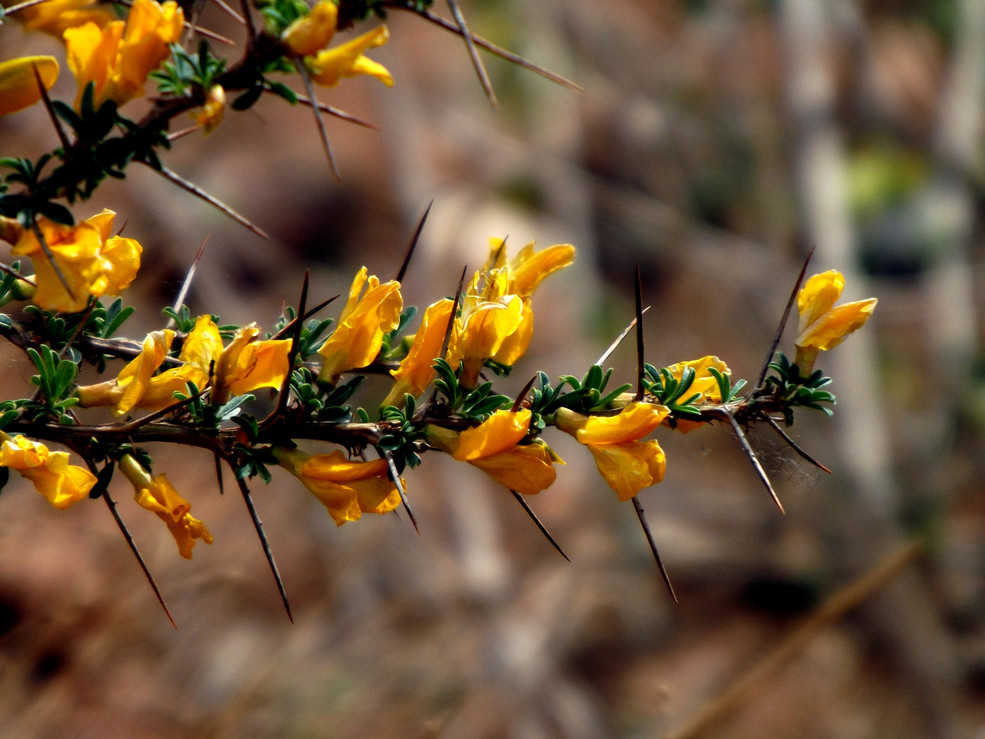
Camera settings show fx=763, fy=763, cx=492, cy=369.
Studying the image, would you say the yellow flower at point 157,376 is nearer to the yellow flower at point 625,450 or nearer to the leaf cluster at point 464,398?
the leaf cluster at point 464,398

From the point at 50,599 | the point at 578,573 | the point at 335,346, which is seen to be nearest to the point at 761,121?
the point at 578,573

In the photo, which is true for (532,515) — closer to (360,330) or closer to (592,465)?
(360,330)

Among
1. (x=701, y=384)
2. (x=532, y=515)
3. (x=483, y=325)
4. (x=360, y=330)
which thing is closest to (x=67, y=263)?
(x=360, y=330)

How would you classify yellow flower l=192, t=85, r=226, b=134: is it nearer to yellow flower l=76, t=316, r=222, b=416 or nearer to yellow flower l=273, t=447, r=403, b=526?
yellow flower l=76, t=316, r=222, b=416

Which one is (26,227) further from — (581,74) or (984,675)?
(581,74)

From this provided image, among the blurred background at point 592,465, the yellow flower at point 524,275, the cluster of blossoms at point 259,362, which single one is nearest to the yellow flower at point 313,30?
the cluster of blossoms at point 259,362

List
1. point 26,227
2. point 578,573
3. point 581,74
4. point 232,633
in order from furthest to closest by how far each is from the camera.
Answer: point 581,74 → point 578,573 → point 232,633 → point 26,227
